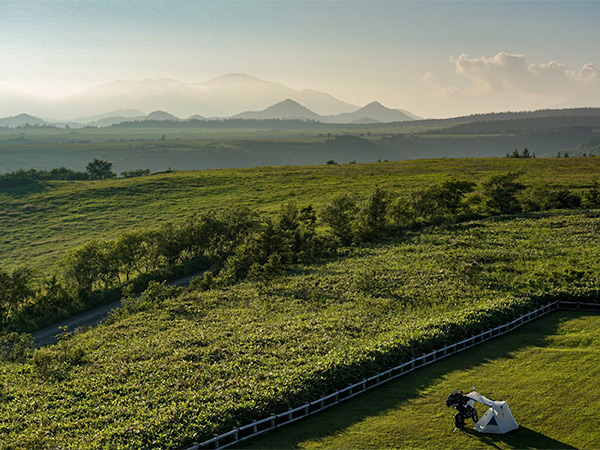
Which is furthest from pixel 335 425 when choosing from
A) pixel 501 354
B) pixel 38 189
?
pixel 38 189

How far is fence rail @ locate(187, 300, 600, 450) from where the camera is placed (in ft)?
72.7

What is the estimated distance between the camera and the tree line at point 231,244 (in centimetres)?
5391

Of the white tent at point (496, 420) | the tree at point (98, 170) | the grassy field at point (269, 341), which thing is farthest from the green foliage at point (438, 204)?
the tree at point (98, 170)

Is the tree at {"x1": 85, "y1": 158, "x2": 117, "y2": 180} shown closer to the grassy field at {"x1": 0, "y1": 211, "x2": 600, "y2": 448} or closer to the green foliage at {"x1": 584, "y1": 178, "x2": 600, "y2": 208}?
the grassy field at {"x1": 0, "y1": 211, "x2": 600, "y2": 448}

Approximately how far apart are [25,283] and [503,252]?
56.0 metres

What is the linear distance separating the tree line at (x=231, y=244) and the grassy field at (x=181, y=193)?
77.9 ft

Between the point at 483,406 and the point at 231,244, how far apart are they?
177ft

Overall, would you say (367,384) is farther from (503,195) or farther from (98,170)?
(98,170)

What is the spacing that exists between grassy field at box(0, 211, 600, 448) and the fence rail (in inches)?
20.1

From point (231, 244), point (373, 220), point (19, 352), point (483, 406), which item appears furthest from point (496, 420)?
point (231, 244)

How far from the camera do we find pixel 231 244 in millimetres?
73375

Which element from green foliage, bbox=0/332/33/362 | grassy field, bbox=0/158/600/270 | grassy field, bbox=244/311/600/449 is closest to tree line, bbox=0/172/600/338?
green foliage, bbox=0/332/33/362

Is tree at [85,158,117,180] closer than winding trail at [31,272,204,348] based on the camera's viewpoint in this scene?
No

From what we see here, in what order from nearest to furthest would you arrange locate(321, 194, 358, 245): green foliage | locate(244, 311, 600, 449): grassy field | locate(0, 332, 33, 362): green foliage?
1. locate(244, 311, 600, 449): grassy field
2. locate(0, 332, 33, 362): green foliage
3. locate(321, 194, 358, 245): green foliage
